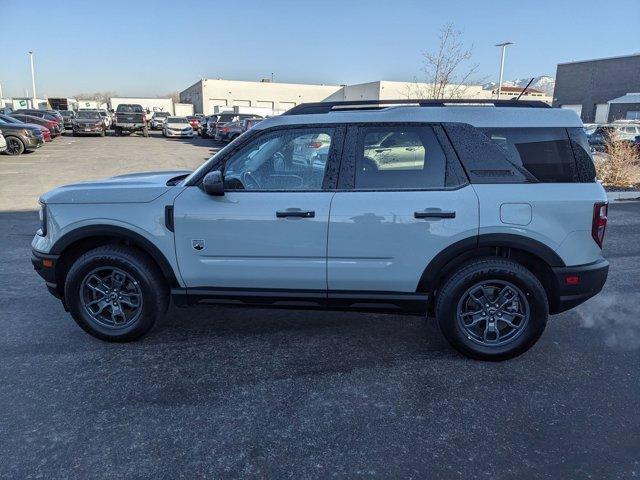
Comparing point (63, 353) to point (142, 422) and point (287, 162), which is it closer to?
point (142, 422)

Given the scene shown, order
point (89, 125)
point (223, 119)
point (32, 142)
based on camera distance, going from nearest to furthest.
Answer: point (32, 142) → point (223, 119) → point (89, 125)

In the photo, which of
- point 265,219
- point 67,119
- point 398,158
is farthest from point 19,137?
point 67,119

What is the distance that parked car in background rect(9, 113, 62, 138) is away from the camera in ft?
88.1

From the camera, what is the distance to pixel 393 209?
3529 millimetres

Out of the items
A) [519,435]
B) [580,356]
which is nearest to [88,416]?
[519,435]

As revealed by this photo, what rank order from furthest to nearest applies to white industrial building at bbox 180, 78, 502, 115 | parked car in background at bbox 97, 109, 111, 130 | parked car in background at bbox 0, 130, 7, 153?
white industrial building at bbox 180, 78, 502, 115 → parked car in background at bbox 97, 109, 111, 130 → parked car in background at bbox 0, 130, 7, 153

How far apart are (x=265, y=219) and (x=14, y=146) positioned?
20.8m

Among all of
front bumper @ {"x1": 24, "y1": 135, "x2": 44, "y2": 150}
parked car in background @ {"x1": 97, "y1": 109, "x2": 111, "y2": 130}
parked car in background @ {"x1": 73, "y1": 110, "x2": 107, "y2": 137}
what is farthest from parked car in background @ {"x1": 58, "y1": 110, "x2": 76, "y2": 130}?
front bumper @ {"x1": 24, "y1": 135, "x2": 44, "y2": 150}

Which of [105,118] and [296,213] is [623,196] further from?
[105,118]

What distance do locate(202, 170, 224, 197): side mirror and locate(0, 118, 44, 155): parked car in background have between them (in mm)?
19926

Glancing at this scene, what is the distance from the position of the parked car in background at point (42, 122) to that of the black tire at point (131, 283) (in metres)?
27.6

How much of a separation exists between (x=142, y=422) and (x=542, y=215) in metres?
3.03

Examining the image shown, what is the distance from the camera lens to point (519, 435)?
2900 millimetres

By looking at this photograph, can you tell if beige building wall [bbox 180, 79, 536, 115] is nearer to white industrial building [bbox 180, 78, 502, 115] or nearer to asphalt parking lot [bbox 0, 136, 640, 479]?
white industrial building [bbox 180, 78, 502, 115]
